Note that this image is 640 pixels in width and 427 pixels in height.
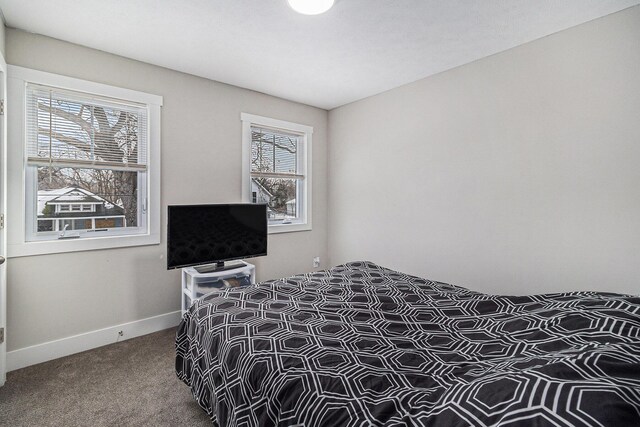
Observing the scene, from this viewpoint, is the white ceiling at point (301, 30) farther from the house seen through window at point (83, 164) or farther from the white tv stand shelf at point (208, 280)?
the white tv stand shelf at point (208, 280)

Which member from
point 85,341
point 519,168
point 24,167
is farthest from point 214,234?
point 519,168

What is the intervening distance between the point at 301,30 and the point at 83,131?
6.67 ft

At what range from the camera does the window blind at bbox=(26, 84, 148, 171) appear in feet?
8.06

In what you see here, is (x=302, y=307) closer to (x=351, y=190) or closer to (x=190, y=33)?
(x=190, y=33)

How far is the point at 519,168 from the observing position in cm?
263

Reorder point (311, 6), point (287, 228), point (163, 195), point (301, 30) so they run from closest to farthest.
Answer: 1. point (311, 6)
2. point (301, 30)
3. point (163, 195)
4. point (287, 228)

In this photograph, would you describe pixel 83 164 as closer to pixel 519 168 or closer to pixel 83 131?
pixel 83 131

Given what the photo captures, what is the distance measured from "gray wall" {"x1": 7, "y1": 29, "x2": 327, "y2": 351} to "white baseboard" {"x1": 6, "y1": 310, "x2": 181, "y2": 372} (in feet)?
0.17

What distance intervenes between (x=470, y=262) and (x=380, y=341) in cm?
193

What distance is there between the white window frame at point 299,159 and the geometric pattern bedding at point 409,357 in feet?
5.81

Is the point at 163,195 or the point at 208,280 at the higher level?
the point at 163,195

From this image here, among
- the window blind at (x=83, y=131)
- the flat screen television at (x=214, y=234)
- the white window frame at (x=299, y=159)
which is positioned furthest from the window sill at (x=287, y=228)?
the window blind at (x=83, y=131)

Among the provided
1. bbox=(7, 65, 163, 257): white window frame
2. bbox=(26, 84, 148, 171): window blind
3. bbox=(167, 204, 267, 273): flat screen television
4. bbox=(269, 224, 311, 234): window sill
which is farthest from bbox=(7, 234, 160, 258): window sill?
bbox=(269, 224, 311, 234): window sill

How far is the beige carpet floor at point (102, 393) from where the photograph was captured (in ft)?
5.92
